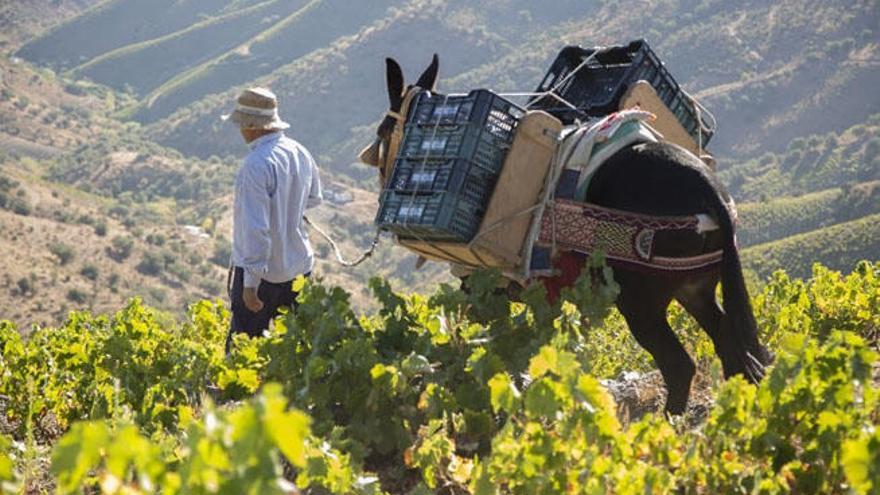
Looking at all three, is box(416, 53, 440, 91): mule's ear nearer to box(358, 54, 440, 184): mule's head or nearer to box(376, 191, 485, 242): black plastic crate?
box(358, 54, 440, 184): mule's head

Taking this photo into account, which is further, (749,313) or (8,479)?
(749,313)

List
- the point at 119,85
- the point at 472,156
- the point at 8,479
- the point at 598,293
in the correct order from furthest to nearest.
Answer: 1. the point at 119,85
2. the point at 472,156
3. the point at 598,293
4. the point at 8,479

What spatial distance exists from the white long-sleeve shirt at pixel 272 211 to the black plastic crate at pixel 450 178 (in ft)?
3.50

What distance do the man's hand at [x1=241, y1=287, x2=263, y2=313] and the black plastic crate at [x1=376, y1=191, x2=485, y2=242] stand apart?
1.08 meters

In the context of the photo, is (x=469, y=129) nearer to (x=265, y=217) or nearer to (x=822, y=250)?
(x=265, y=217)

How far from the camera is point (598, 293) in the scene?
208 inches

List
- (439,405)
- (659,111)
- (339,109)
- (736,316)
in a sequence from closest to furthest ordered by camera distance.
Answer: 1. (439,405)
2. (736,316)
3. (659,111)
4. (339,109)

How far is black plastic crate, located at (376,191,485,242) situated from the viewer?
5.66 meters

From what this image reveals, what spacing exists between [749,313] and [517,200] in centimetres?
114

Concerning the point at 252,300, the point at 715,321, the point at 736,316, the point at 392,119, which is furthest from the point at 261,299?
the point at 736,316

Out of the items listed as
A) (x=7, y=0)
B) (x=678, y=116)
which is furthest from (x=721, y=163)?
(x=7, y=0)

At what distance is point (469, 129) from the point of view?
18.6 ft

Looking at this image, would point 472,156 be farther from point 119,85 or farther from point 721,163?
point 119,85

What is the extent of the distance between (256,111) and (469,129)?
1697mm
